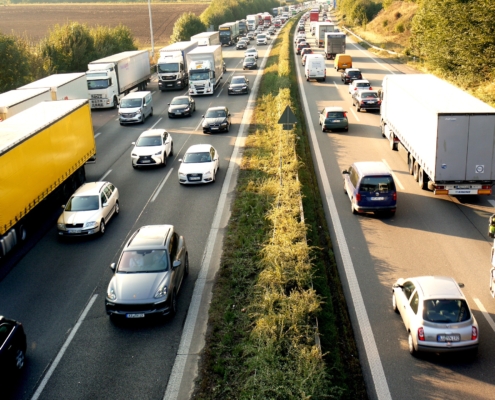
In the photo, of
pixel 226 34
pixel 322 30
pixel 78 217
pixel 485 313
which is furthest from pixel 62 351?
pixel 226 34

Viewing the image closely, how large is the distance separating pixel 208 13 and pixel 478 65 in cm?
7478

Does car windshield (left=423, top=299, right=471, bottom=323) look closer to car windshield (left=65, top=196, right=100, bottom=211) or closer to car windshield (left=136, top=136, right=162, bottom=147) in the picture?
car windshield (left=65, top=196, right=100, bottom=211)

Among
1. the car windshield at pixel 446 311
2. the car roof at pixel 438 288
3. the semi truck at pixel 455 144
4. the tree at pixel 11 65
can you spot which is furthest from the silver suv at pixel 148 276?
the tree at pixel 11 65

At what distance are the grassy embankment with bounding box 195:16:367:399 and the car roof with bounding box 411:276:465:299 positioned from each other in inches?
74.3

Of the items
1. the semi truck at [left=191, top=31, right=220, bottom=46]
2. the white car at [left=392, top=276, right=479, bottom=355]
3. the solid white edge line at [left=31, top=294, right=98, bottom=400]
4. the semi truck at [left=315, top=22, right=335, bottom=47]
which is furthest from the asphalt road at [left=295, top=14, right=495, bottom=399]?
the semi truck at [left=315, top=22, right=335, bottom=47]

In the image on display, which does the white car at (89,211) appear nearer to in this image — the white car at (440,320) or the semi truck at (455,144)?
the white car at (440,320)

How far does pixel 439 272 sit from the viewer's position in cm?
1591

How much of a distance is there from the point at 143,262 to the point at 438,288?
680 centimetres

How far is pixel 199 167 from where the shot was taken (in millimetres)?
24594

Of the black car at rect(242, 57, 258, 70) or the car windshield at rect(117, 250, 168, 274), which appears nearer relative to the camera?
A: the car windshield at rect(117, 250, 168, 274)

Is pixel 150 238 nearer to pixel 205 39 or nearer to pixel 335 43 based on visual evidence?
pixel 205 39

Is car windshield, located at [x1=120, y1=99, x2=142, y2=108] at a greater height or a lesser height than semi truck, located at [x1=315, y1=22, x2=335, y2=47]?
lesser

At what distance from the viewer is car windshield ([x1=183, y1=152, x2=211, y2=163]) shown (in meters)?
25.1

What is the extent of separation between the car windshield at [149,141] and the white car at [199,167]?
117 inches
